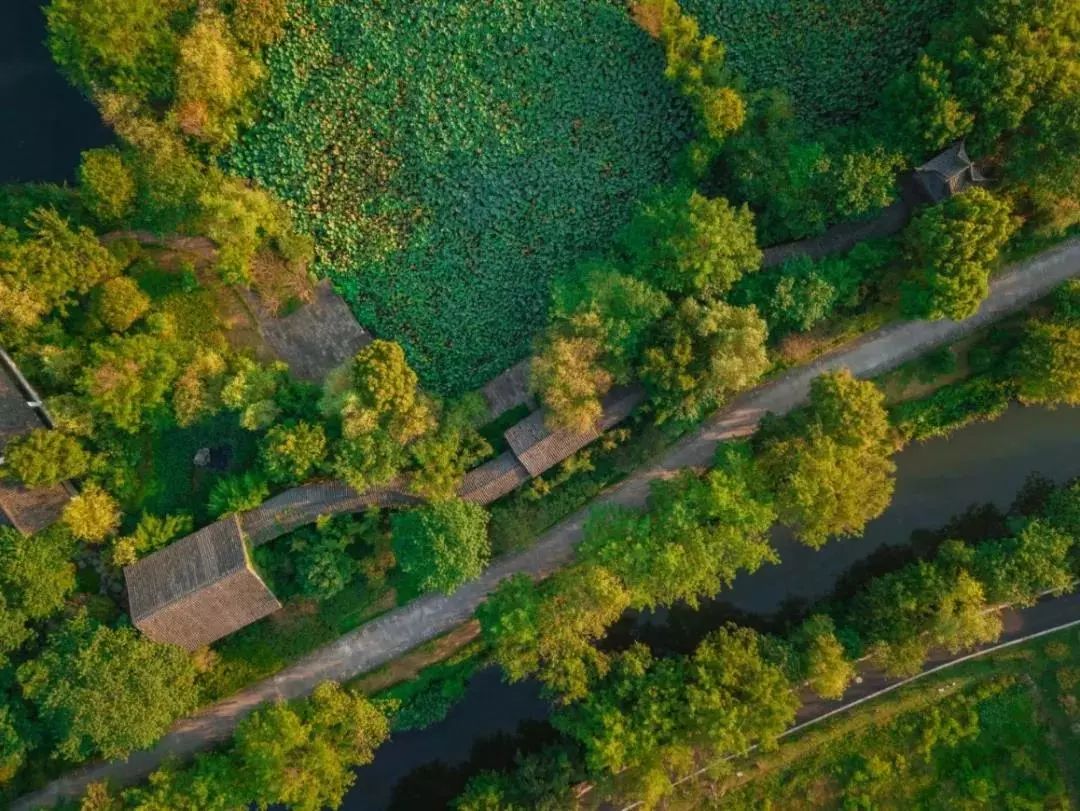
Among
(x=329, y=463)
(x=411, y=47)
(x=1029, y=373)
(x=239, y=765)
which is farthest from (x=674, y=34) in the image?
(x=239, y=765)

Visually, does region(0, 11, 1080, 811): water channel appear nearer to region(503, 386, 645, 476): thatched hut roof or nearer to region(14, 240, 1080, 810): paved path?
region(14, 240, 1080, 810): paved path

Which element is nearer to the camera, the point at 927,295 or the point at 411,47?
the point at 927,295

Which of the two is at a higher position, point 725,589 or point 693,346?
point 693,346

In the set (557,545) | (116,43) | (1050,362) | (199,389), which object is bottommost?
(1050,362)

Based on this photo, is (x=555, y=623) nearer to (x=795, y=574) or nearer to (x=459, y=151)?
(x=795, y=574)

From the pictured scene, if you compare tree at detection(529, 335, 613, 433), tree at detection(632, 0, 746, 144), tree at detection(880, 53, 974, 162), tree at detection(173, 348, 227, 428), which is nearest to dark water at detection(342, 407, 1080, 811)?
tree at detection(529, 335, 613, 433)

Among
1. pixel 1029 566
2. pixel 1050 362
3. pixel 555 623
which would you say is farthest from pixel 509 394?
pixel 1029 566

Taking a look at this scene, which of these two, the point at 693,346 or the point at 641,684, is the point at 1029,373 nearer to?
the point at 693,346
